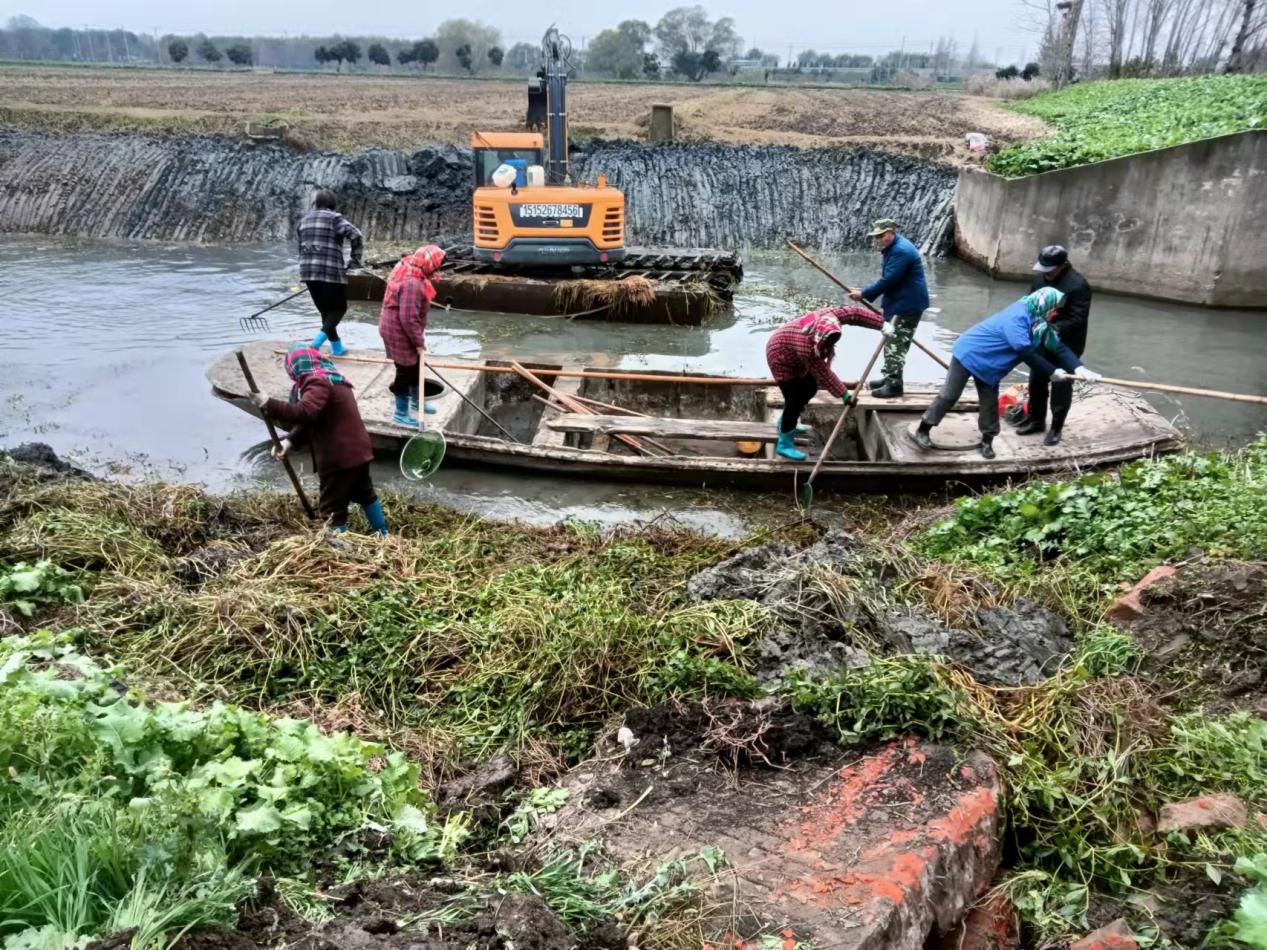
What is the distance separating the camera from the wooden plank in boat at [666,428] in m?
8.16

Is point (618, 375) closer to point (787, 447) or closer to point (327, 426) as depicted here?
point (787, 447)

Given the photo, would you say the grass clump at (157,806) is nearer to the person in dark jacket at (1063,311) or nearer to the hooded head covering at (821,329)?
the hooded head covering at (821,329)

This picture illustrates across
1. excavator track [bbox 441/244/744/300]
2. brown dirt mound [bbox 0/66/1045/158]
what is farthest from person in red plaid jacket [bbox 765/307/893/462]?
brown dirt mound [bbox 0/66/1045/158]

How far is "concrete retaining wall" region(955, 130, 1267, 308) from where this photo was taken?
1417cm

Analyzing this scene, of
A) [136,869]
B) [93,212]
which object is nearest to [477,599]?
[136,869]

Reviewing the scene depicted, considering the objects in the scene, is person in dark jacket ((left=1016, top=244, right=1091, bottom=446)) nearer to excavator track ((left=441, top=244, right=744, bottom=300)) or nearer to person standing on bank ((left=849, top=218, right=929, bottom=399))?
person standing on bank ((left=849, top=218, right=929, bottom=399))

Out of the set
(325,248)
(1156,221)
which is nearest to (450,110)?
(1156,221)

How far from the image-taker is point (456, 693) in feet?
14.1

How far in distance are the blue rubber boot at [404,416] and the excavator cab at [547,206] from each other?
6114 millimetres

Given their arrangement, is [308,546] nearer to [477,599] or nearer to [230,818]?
[477,599]

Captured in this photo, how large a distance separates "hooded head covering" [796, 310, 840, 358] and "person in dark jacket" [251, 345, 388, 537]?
3.68 m

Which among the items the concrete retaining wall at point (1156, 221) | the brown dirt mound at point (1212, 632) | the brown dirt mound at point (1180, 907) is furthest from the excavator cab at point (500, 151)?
the brown dirt mound at point (1180, 907)

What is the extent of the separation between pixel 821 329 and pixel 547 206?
24.6ft

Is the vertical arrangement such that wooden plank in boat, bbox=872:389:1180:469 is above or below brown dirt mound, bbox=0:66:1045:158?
below
